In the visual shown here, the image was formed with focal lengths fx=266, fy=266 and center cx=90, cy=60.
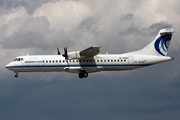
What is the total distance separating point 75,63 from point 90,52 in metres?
3.12

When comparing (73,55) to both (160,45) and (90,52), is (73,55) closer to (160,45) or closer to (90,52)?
(90,52)

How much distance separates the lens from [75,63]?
38.2 m

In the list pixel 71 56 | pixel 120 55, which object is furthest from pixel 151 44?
pixel 71 56

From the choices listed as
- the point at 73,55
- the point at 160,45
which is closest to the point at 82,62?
the point at 73,55

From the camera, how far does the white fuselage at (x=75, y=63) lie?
1499 inches

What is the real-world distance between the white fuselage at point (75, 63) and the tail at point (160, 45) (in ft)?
6.63

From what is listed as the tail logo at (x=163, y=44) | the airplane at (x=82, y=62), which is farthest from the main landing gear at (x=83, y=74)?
the tail logo at (x=163, y=44)

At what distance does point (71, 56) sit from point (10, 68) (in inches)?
361

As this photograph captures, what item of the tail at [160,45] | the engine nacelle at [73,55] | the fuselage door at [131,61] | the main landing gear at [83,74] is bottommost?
the main landing gear at [83,74]

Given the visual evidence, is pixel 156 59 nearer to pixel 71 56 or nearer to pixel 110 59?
pixel 110 59

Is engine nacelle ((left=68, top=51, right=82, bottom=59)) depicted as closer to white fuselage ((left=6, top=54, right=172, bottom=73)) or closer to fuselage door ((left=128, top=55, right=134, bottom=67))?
white fuselage ((left=6, top=54, right=172, bottom=73))

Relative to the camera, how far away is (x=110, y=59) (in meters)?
38.9

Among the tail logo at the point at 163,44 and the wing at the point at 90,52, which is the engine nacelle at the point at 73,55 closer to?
the wing at the point at 90,52

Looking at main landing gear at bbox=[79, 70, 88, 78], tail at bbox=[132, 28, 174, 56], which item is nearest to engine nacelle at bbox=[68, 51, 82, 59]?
main landing gear at bbox=[79, 70, 88, 78]
